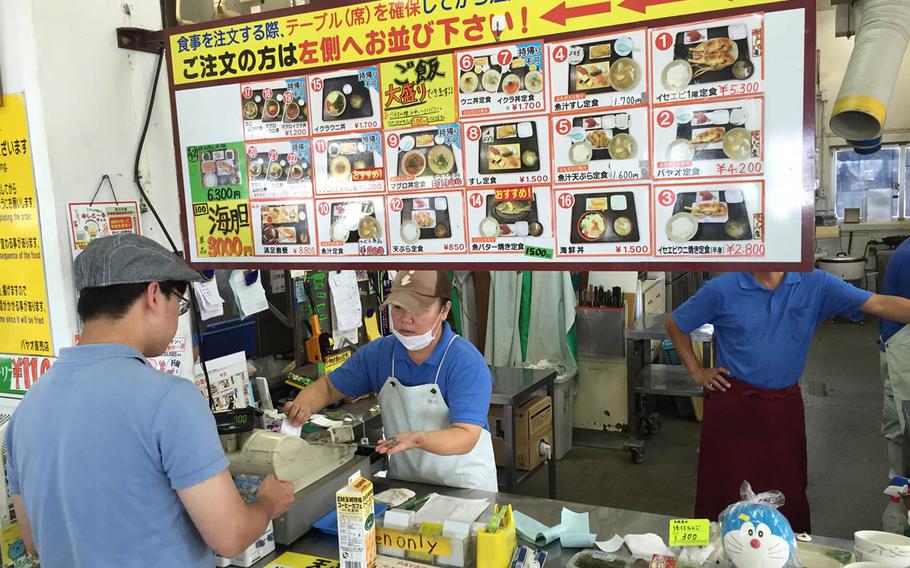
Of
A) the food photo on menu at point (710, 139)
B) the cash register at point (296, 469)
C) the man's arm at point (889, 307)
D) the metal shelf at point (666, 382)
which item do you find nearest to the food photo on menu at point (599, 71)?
the food photo on menu at point (710, 139)

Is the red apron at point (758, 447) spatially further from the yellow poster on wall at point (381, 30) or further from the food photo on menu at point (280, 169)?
the food photo on menu at point (280, 169)

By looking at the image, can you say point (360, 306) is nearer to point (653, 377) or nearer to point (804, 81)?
point (653, 377)

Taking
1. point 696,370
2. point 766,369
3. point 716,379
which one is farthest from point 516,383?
point 766,369

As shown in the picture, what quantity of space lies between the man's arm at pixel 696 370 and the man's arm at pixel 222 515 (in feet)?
7.49

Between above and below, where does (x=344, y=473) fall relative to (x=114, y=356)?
below

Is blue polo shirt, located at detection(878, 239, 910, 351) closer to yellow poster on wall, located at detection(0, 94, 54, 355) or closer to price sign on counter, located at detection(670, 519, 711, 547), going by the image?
price sign on counter, located at detection(670, 519, 711, 547)

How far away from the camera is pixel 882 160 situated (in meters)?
11.6

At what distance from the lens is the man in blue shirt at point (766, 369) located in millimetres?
3008

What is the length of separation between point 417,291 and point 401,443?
628mm

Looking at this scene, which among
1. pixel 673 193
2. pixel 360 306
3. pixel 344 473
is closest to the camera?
pixel 673 193

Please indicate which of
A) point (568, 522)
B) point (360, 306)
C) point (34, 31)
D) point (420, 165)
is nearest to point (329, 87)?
point (420, 165)

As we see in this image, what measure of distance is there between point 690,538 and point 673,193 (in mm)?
855

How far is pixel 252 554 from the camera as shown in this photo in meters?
1.88

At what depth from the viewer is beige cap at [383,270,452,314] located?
7.93 ft
